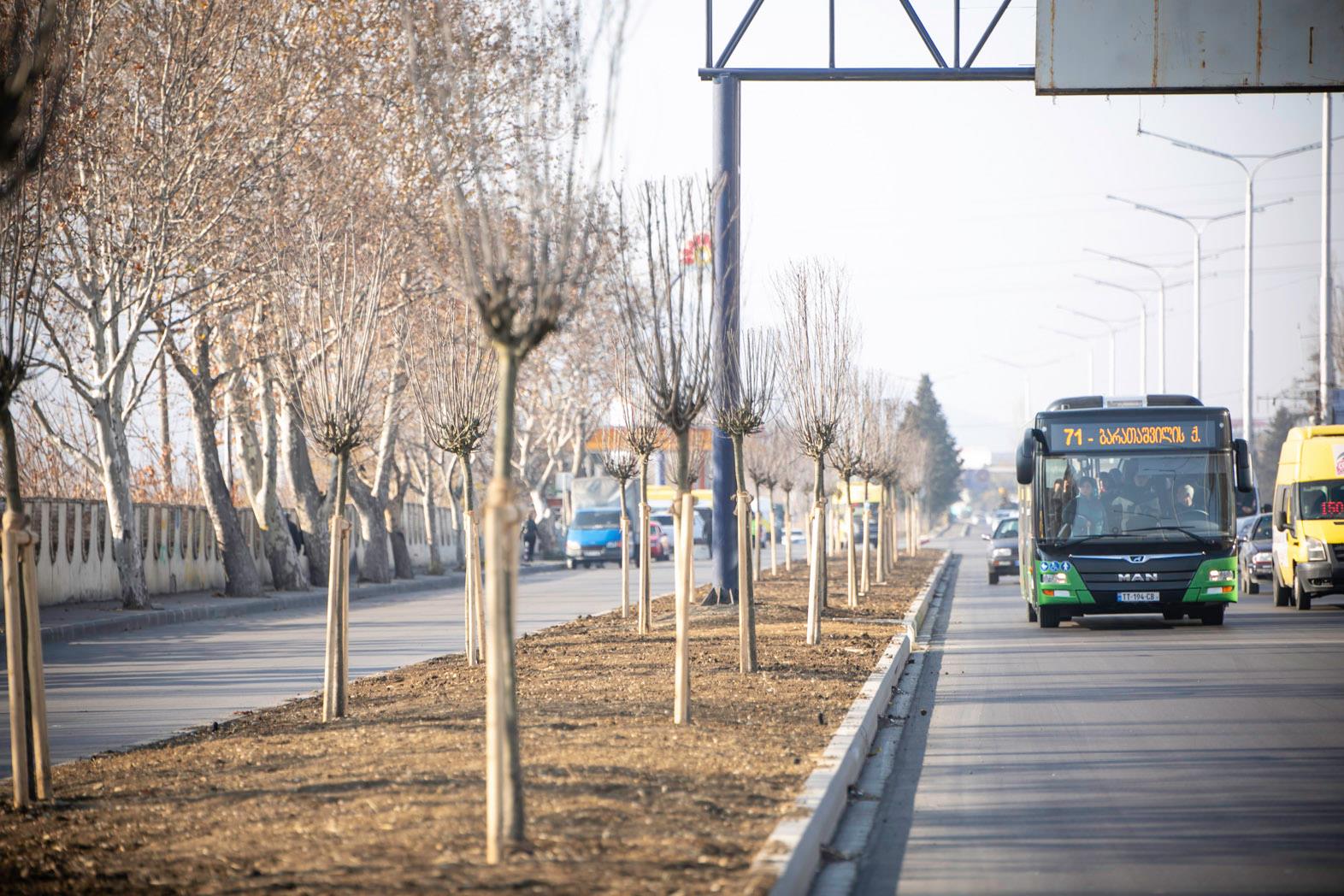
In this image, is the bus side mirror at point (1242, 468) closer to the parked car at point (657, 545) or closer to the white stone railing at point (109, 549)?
the white stone railing at point (109, 549)

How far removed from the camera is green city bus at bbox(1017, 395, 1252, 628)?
2178 cm

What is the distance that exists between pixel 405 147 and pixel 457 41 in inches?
883

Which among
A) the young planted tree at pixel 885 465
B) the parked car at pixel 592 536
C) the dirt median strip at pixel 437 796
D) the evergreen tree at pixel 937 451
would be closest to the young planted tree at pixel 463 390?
the dirt median strip at pixel 437 796

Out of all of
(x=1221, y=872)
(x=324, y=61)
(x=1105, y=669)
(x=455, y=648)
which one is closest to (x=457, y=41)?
(x=1221, y=872)

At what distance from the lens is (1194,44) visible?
691 inches

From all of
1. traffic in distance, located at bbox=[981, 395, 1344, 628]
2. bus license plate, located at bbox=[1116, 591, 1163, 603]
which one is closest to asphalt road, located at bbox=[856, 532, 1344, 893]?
bus license plate, located at bbox=[1116, 591, 1163, 603]

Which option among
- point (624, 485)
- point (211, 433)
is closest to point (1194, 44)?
point (624, 485)

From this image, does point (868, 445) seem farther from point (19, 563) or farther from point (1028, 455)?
point (19, 563)

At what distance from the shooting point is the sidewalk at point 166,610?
22.6 m

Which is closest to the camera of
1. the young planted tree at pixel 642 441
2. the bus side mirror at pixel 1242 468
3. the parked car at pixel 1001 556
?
the young planted tree at pixel 642 441

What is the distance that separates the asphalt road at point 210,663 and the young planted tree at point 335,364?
5.12 feet

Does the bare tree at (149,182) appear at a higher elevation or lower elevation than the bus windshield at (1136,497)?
higher

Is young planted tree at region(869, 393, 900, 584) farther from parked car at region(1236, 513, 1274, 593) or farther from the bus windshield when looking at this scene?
the bus windshield

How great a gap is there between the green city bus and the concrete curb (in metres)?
8.98
